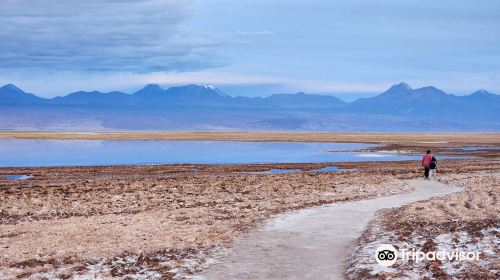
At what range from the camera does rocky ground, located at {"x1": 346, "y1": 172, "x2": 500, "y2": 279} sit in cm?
1357

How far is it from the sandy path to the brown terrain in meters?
0.62

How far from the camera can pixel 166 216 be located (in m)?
22.6

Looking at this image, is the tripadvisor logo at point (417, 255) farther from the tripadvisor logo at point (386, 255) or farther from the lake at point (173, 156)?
the lake at point (173, 156)

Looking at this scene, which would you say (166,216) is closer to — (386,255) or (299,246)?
(299,246)

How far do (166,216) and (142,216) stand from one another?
895 millimetres

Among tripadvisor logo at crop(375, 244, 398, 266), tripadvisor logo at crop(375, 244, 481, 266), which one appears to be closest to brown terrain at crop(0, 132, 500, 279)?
tripadvisor logo at crop(375, 244, 398, 266)

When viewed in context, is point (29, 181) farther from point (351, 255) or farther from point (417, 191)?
point (351, 255)

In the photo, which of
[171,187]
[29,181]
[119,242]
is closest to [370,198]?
[171,187]

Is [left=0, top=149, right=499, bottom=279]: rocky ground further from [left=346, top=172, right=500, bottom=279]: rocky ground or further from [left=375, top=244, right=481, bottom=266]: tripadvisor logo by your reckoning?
[left=375, top=244, right=481, bottom=266]: tripadvisor logo

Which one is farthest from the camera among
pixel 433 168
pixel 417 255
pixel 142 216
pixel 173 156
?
pixel 173 156

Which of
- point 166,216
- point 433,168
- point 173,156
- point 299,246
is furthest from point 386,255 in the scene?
point 173,156

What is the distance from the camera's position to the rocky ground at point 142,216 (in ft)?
50.3

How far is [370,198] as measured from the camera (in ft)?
90.4

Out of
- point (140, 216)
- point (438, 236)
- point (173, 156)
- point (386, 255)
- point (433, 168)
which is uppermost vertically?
point (433, 168)
